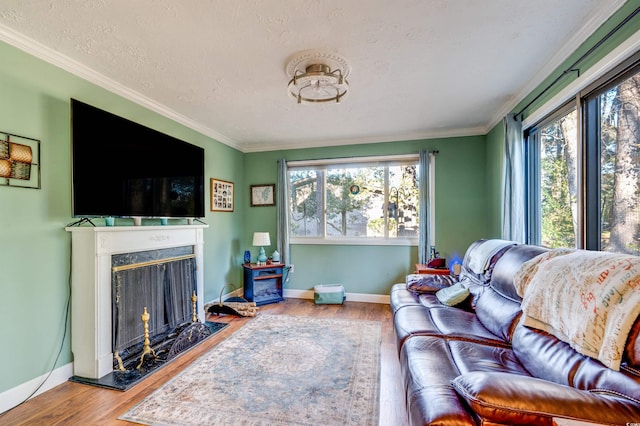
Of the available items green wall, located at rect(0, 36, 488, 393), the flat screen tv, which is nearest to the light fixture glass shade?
the flat screen tv

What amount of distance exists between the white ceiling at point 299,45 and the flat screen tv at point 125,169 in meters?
0.43

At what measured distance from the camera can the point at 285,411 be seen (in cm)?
184

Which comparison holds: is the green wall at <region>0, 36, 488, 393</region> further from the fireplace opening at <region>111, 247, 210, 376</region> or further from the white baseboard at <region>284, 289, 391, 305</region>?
the white baseboard at <region>284, 289, 391, 305</region>

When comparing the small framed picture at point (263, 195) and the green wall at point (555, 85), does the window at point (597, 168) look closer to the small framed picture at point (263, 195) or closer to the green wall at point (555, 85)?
the green wall at point (555, 85)

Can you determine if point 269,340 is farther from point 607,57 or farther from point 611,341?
point 607,57

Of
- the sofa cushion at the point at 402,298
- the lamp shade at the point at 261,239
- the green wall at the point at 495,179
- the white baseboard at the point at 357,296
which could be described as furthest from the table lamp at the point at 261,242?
the green wall at the point at 495,179

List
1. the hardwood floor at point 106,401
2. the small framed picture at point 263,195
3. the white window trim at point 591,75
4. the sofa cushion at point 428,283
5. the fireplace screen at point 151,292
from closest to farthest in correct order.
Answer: the white window trim at point 591,75
the hardwood floor at point 106,401
the fireplace screen at point 151,292
the sofa cushion at point 428,283
the small framed picture at point 263,195

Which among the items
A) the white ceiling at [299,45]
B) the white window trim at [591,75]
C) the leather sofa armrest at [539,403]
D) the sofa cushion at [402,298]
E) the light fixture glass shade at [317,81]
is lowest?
the sofa cushion at [402,298]

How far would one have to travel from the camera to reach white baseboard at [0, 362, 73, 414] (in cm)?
189

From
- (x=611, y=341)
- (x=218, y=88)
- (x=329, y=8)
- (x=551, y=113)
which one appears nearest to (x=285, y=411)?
(x=611, y=341)

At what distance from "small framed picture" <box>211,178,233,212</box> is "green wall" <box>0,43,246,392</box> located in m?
1.74

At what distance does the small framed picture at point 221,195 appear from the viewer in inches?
160

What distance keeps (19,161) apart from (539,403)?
9.97 feet

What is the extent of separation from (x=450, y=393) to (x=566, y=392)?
0.41 metres
